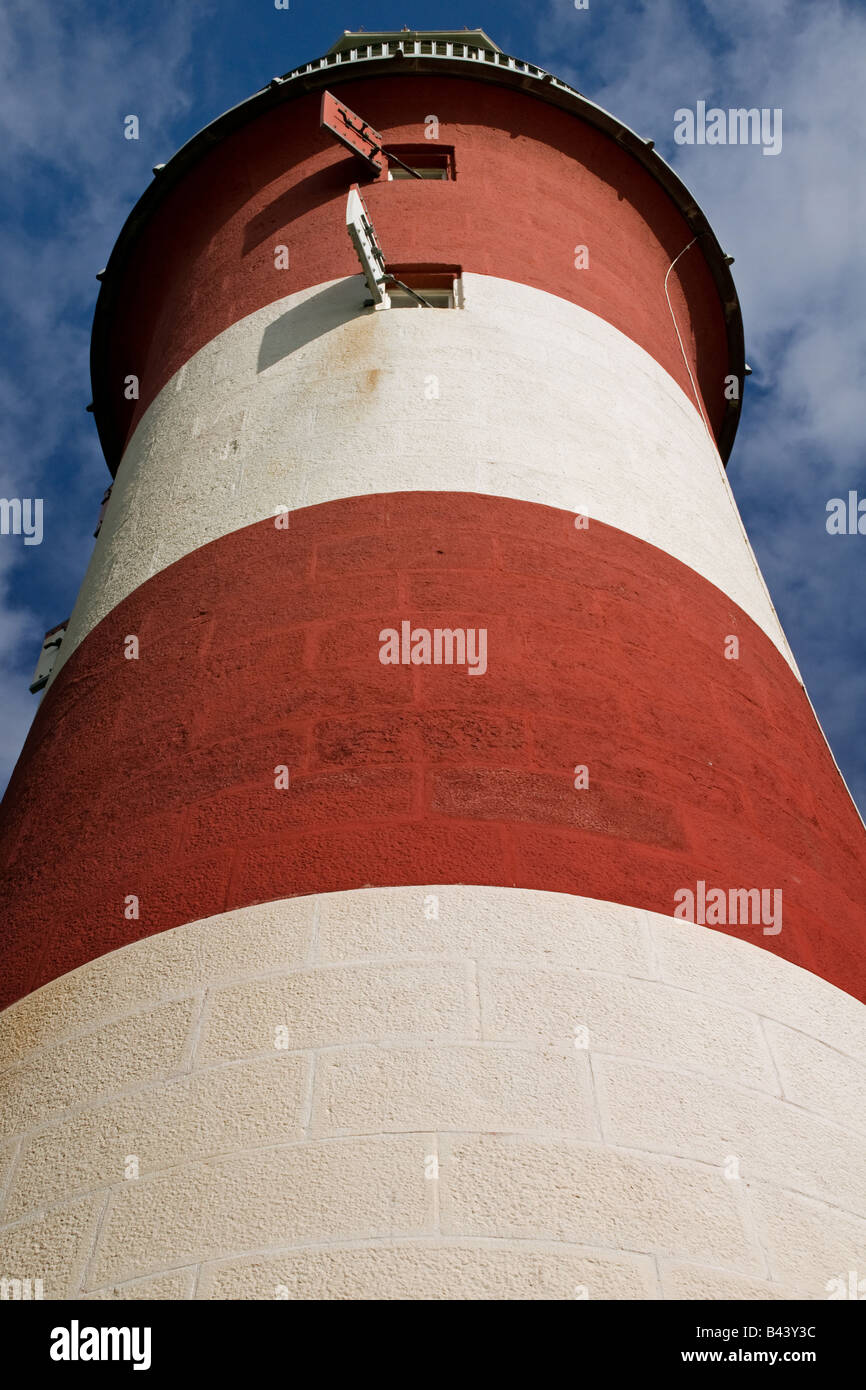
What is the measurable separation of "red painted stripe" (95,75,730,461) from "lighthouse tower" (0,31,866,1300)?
0.10 m

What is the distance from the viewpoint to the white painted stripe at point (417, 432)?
6801 millimetres

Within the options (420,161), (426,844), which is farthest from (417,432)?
(420,161)

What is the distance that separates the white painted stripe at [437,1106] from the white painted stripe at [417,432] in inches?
112

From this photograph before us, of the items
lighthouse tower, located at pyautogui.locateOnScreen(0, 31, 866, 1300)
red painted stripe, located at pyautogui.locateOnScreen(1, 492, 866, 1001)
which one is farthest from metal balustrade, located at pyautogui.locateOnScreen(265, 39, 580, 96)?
red painted stripe, located at pyautogui.locateOnScreen(1, 492, 866, 1001)

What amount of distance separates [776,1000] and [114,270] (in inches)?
376

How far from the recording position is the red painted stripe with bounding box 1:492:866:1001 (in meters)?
4.94

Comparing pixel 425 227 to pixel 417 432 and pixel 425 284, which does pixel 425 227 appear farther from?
pixel 417 432

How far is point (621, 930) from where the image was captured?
4672 mm

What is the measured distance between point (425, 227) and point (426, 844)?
5.80 metres

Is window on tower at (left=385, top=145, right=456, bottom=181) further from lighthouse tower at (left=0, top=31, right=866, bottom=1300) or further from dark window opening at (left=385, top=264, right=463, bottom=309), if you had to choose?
dark window opening at (left=385, top=264, right=463, bottom=309)

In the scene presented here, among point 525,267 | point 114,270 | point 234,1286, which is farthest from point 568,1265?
point 114,270
